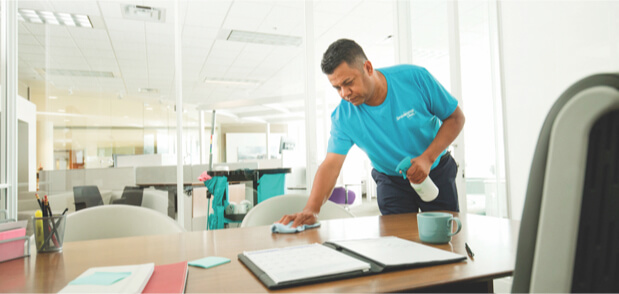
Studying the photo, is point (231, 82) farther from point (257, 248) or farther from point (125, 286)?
point (125, 286)

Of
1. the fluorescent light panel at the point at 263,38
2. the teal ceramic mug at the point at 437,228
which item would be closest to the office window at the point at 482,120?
the fluorescent light panel at the point at 263,38

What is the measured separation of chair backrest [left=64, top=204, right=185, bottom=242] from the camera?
139cm

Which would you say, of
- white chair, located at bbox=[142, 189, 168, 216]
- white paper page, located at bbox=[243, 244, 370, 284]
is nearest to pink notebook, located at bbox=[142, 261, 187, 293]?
white paper page, located at bbox=[243, 244, 370, 284]

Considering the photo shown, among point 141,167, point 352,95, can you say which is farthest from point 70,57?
point 352,95

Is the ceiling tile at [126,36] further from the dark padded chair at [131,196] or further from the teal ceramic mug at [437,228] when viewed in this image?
the teal ceramic mug at [437,228]

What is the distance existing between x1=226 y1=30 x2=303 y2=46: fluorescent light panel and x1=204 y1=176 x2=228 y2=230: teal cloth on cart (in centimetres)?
205

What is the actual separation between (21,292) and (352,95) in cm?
131

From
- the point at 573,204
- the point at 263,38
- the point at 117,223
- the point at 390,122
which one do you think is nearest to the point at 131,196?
the point at 263,38

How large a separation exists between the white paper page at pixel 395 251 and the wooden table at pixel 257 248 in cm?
3

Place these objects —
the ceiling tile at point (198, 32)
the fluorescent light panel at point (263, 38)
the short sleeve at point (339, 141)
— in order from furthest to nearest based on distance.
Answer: the fluorescent light panel at point (263, 38) → the ceiling tile at point (198, 32) → the short sleeve at point (339, 141)

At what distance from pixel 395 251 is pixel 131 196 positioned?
12.3ft

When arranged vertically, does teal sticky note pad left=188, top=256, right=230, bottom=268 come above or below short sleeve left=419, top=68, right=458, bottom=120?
below

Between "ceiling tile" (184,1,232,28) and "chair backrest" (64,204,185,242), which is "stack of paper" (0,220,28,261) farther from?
"ceiling tile" (184,1,232,28)

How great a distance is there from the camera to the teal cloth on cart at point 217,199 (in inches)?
149
